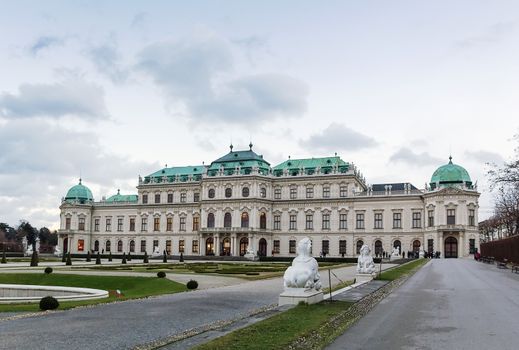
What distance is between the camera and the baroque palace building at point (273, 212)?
8344 cm

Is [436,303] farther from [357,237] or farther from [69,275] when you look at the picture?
[357,237]

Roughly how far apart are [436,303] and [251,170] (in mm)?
75368

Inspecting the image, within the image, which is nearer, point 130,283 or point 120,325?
point 120,325

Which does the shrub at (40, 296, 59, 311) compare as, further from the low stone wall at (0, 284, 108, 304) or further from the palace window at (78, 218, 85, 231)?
the palace window at (78, 218, 85, 231)

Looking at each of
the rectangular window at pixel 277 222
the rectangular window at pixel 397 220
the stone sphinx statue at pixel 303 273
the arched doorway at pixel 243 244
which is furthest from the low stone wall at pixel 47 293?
the rectangular window at pixel 277 222

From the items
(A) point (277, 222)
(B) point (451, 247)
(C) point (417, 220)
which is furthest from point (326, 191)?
(B) point (451, 247)

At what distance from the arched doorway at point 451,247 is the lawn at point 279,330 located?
69421mm

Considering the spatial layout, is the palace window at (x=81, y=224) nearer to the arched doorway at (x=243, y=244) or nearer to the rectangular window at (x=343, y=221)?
the arched doorway at (x=243, y=244)

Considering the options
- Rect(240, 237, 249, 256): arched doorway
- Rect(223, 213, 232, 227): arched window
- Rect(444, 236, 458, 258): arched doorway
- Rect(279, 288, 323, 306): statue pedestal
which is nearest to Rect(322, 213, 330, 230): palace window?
Rect(240, 237, 249, 256): arched doorway

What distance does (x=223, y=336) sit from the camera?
37.2 ft

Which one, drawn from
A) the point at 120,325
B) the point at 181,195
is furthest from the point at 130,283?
the point at 181,195

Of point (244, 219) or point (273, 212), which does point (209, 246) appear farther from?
point (273, 212)

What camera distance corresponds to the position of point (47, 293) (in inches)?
1077

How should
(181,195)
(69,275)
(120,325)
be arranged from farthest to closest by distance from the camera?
(181,195) < (69,275) < (120,325)
